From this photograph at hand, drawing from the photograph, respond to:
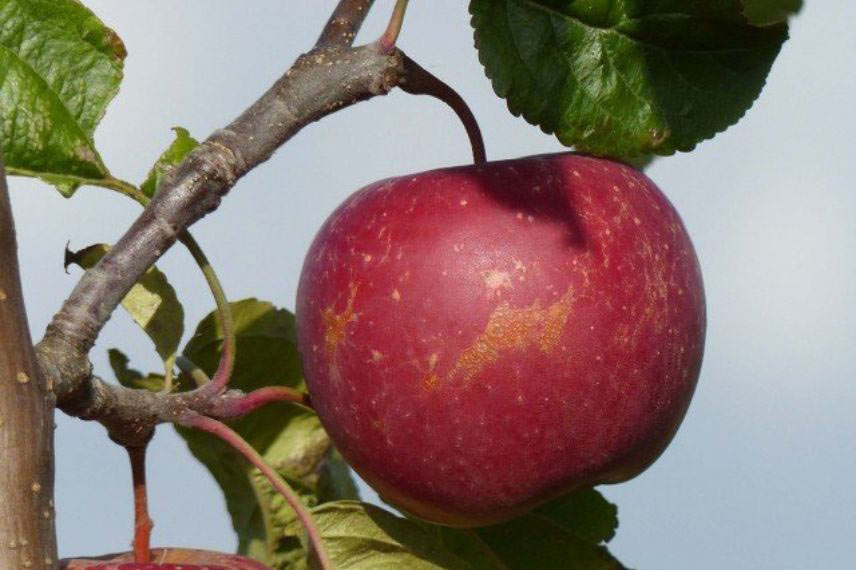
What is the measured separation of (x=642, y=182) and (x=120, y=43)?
507 millimetres

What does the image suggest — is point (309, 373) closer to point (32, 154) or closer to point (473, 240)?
point (473, 240)

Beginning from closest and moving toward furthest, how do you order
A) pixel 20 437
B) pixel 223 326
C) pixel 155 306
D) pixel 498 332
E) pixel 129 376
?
pixel 20 437, pixel 498 332, pixel 223 326, pixel 155 306, pixel 129 376

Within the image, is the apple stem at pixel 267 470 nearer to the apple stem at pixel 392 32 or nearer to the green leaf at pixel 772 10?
the apple stem at pixel 392 32

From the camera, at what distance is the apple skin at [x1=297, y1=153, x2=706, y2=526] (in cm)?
107

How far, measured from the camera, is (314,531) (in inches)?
49.9

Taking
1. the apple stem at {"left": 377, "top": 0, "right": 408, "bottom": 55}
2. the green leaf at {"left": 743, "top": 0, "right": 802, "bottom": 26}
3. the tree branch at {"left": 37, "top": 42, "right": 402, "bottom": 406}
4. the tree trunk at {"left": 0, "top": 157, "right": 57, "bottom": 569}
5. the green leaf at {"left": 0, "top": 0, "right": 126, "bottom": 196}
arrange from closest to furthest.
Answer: the tree trunk at {"left": 0, "top": 157, "right": 57, "bottom": 569} < the tree branch at {"left": 37, "top": 42, "right": 402, "bottom": 406} < the apple stem at {"left": 377, "top": 0, "right": 408, "bottom": 55} < the green leaf at {"left": 0, "top": 0, "right": 126, "bottom": 196} < the green leaf at {"left": 743, "top": 0, "right": 802, "bottom": 26}

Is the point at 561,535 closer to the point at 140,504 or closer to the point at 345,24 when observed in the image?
the point at 140,504

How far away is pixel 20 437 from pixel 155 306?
18.3 inches

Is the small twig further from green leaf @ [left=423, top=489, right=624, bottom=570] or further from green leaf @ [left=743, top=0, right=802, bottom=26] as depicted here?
green leaf @ [left=743, top=0, right=802, bottom=26]

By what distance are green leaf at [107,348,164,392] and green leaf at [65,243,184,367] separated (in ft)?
0.46

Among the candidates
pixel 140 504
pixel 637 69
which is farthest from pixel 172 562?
pixel 637 69

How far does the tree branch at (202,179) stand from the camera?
99cm

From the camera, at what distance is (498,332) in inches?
41.7

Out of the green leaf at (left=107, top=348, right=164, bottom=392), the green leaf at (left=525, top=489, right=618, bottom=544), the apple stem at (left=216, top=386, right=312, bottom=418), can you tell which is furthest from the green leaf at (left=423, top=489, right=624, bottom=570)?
the green leaf at (left=107, top=348, right=164, bottom=392)
